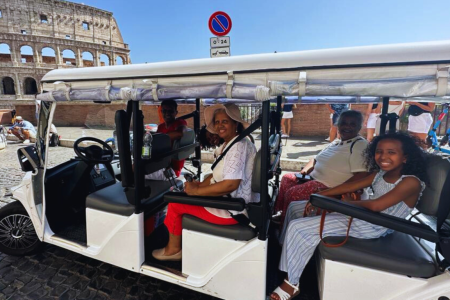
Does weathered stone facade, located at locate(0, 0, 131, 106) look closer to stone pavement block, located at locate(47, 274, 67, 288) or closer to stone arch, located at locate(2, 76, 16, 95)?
stone arch, located at locate(2, 76, 16, 95)

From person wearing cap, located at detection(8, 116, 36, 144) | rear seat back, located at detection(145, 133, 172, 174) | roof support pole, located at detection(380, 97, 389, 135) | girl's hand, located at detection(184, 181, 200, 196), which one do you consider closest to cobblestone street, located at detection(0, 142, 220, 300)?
girl's hand, located at detection(184, 181, 200, 196)

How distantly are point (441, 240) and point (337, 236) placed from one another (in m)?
0.58

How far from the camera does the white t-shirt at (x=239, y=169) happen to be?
1.90 meters

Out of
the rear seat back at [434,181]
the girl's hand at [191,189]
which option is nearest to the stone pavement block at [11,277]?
the girl's hand at [191,189]

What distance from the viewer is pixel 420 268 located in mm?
1597

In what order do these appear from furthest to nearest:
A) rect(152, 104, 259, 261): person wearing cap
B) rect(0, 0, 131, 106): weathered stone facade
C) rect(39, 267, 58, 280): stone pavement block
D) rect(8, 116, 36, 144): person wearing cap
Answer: rect(0, 0, 131, 106): weathered stone facade < rect(8, 116, 36, 144): person wearing cap < rect(39, 267, 58, 280): stone pavement block < rect(152, 104, 259, 261): person wearing cap

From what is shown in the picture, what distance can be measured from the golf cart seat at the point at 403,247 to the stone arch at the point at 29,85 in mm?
50142

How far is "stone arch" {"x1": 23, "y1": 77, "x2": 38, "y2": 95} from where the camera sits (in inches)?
1551

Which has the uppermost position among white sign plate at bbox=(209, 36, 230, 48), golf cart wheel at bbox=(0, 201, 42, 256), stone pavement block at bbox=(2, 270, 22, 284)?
white sign plate at bbox=(209, 36, 230, 48)

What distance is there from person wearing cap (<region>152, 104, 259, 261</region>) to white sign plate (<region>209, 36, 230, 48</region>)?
264 cm

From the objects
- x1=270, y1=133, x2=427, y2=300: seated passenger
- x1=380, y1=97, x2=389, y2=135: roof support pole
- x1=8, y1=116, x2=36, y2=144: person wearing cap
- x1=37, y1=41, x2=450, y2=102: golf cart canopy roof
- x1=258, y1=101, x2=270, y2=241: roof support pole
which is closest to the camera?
x1=37, y1=41, x2=450, y2=102: golf cart canopy roof

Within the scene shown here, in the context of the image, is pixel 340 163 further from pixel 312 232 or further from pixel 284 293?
pixel 284 293

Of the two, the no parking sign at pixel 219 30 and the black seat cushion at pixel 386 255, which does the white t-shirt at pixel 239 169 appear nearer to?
the black seat cushion at pixel 386 255

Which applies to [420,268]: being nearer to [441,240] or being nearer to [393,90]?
[441,240]
